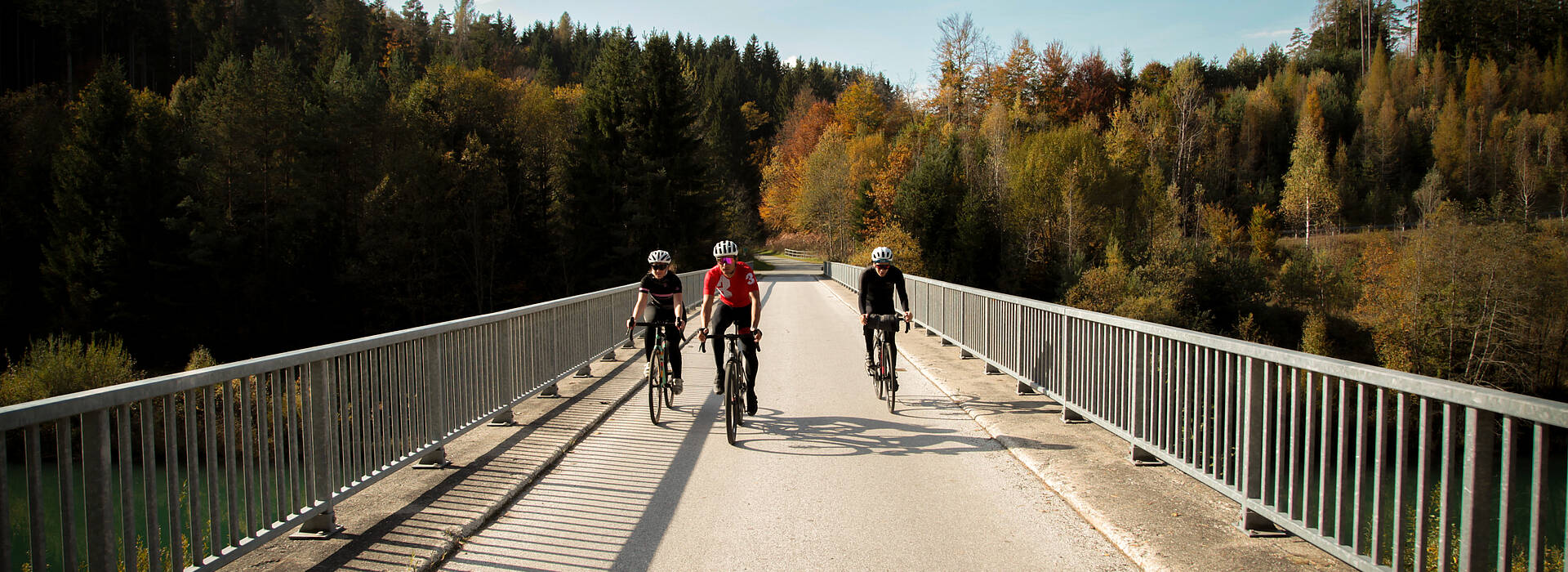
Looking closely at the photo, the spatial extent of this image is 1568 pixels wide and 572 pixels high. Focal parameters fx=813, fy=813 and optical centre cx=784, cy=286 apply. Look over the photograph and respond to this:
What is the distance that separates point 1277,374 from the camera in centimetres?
445

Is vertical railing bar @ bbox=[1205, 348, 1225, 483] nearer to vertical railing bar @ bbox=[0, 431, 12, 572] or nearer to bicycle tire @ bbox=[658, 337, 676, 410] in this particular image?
bicycle tire @ bbox=[658, 337, 676, 410]

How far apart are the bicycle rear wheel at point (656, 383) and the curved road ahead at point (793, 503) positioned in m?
0.16

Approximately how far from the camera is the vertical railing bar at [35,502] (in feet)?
9.27

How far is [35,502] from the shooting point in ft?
9.54

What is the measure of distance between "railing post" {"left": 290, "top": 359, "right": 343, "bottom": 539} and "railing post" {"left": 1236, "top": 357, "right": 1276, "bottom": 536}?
16.6ft

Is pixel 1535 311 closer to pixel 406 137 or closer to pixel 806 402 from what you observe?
pixel 806 402

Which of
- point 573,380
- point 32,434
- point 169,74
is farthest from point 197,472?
point 169,74

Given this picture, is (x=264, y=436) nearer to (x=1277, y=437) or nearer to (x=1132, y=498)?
(x=1132, y=498)

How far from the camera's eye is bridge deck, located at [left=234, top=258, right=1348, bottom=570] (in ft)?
13.9

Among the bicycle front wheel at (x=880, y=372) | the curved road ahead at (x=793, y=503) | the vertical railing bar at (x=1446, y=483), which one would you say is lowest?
the curved road ahead at (x=793, y=503)

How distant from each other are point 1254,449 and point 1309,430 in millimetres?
509

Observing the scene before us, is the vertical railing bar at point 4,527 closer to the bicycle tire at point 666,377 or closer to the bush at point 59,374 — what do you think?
the bicycle tire at point 666,377

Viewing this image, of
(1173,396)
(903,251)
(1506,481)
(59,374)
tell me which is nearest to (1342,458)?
(1506,481)

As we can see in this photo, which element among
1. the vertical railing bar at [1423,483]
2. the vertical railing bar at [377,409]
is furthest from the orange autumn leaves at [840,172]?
the vertical railing bar at [1423,483]
